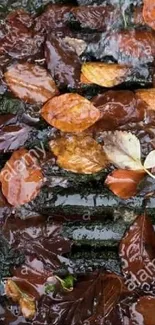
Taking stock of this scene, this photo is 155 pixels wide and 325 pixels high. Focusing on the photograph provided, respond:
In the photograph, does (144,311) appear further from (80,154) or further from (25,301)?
(80,154)

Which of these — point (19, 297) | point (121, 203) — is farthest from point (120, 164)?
point (19, 297)

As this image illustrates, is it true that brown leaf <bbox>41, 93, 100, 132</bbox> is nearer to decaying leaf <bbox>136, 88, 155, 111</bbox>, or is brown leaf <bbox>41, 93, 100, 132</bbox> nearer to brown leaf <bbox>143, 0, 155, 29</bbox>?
decaying leaf <bbox>136, 88, 155, 111</bbox>

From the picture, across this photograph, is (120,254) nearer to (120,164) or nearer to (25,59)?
(120,164)

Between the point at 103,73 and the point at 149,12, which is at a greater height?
the point at 149,12

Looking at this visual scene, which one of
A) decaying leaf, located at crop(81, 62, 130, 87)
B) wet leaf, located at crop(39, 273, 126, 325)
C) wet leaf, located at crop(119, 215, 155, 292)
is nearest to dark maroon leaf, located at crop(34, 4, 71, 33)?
decaying leaf, located at crop(81, 62, 130, 87)

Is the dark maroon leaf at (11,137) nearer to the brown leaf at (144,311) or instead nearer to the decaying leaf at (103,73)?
the decaying leaf at (103,73)

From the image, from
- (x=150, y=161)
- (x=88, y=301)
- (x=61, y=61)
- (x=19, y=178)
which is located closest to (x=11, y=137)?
(x=19, y=178)
